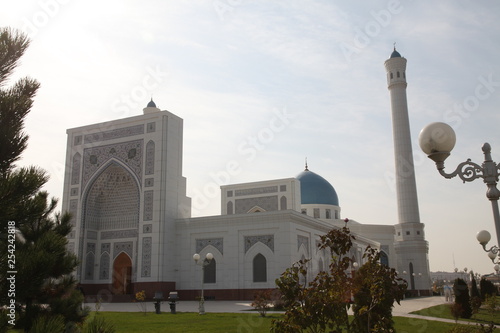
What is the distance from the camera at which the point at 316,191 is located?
128 ft

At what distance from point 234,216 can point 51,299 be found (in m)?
15.0

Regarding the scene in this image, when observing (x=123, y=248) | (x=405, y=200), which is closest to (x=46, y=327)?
(x=123, y=248)

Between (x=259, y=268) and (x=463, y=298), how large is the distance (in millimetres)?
10307

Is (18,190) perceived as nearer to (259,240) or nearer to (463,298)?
(463,298)

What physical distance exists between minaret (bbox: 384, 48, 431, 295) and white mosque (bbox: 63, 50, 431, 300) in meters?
10.6

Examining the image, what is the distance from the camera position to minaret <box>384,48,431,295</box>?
112 feet

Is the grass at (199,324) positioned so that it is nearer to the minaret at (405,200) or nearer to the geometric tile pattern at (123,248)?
the geometric tile pattern at (123,248)

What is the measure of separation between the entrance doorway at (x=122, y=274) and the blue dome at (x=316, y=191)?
17.9 meters

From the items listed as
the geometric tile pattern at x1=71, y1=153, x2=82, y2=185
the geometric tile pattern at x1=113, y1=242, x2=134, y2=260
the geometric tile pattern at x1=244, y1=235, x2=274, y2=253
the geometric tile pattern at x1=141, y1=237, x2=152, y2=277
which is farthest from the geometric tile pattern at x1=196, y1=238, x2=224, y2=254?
the geometric tile pattern at x1=71, y1=153, x2=82, y2=185

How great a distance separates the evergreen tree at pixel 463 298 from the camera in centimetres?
1294

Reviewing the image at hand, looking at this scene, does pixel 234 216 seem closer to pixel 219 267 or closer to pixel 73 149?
pixel 219 267

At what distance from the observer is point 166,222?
2325 centimetres

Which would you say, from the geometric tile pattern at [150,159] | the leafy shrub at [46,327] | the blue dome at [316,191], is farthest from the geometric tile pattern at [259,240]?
the leafy shrub at [46,327]

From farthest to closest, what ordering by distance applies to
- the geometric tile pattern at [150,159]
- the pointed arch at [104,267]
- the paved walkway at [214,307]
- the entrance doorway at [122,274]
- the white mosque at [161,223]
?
the pointed arch at [104,267] < the entrance doorway at [122,274] < the geometric tile pattern at [150,159] < the white mosque at [161,223] < the paved walkway at [214,307]
